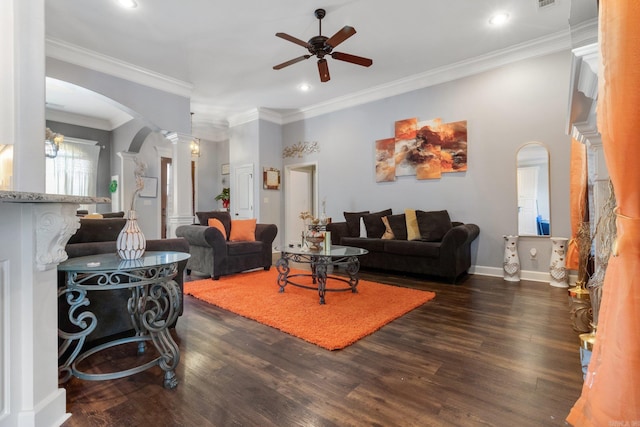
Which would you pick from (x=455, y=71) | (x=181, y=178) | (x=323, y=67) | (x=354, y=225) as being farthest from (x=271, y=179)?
(x=455, y=71)

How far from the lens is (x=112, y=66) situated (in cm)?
411

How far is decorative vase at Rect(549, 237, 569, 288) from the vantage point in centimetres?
346

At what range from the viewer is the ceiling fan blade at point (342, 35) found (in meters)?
2.75

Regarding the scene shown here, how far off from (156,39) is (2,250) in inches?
137

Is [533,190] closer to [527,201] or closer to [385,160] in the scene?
[527,201]

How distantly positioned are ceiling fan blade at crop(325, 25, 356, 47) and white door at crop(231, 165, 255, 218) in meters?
3.76

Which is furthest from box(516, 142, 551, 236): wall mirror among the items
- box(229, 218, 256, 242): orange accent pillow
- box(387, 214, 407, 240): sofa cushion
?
box(229, 218, 256, 242): orange accent pillow

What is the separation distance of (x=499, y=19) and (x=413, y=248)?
9.02 ft

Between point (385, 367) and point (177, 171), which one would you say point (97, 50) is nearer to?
point (177, 171)

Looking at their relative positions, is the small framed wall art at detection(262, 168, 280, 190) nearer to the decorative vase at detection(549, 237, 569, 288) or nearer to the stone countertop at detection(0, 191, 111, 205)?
the decorative vase at detection(549, 237, 569, 288)

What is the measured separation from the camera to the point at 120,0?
9.64 ft

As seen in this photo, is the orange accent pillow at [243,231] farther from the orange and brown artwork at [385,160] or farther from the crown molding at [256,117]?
the crown molding at [256,117]

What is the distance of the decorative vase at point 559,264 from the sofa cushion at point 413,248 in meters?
1.32

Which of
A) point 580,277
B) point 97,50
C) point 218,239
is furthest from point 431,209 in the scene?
point 97,50
